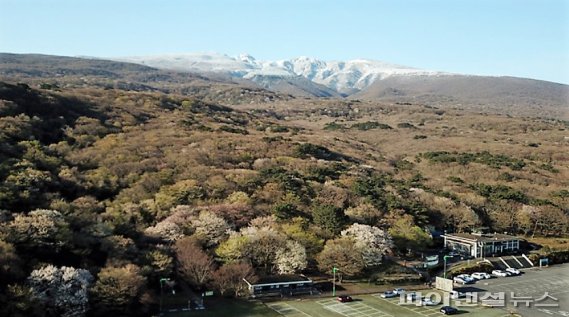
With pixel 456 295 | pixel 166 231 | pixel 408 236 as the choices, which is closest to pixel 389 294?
pixel 456 295

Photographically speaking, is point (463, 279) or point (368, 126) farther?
point (368, 126)

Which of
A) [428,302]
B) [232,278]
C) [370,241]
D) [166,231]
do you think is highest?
[166,231]

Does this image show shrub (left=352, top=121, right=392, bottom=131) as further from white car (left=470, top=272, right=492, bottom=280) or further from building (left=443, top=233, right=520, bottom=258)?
white car (left=470, top=272, right=492, bottom=280)

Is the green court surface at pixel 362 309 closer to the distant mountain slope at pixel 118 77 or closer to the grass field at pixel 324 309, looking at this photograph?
the grass field at pixel 324 309

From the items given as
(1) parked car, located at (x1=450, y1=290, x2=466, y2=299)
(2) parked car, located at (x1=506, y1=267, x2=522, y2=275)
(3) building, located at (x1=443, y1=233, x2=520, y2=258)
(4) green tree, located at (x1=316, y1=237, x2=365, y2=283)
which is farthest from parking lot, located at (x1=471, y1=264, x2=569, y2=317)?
(4) green tree, located at (x1=316, y1=237, x2=365, y2=283)


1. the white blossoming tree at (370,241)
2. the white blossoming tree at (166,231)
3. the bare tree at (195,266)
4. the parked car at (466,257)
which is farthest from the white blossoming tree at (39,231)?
the parked car at (466,257)

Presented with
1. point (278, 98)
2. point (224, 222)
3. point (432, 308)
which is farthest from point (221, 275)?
point (278, 98)

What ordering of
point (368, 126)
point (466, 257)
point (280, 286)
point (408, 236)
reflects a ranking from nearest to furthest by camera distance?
point (280, 286) → point (408, 236) → point (466, 257) → point (368, 126)

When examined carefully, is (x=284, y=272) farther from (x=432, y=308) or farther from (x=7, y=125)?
(x=7, y=125)

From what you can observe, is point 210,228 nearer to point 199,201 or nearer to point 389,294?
point 199,201

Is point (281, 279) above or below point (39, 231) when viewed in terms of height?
below
